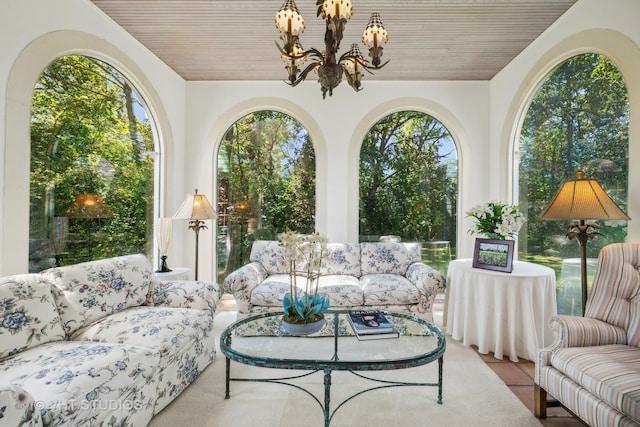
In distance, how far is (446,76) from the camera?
152 inches

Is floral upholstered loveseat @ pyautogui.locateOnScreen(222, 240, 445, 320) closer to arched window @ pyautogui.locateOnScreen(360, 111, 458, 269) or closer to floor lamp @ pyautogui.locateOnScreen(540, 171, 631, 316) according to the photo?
arched window @ pyautogui.locateOnScreen(360, 111, 458, 269)

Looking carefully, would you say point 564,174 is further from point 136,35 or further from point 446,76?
point 136,35

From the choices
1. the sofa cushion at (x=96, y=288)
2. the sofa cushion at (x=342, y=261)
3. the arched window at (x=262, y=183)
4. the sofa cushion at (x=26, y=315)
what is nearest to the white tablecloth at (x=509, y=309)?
the sofa cushion at (x=342, y=261)

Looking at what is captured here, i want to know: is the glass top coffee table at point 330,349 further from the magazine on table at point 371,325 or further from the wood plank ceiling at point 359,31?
the wood plank ceiling at point 359,31

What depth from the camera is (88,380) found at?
4.54 feet

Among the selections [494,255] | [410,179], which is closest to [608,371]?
[494,255]

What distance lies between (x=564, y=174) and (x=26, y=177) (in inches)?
176

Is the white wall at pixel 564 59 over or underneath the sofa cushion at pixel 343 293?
over

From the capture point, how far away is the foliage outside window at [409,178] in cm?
410

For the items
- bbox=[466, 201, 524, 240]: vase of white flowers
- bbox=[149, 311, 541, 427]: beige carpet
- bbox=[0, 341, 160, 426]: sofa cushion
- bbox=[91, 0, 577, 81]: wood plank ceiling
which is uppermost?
bbox=[91, 0, 577, 81]: wood plank ceiling

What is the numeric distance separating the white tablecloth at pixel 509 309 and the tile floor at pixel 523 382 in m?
0.06

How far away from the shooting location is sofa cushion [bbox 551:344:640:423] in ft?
4.39

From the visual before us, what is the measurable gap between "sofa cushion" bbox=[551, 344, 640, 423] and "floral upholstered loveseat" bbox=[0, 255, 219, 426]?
2.25 metres

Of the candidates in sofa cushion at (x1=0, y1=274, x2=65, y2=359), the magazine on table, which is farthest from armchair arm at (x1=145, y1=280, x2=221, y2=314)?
the magazine on table
